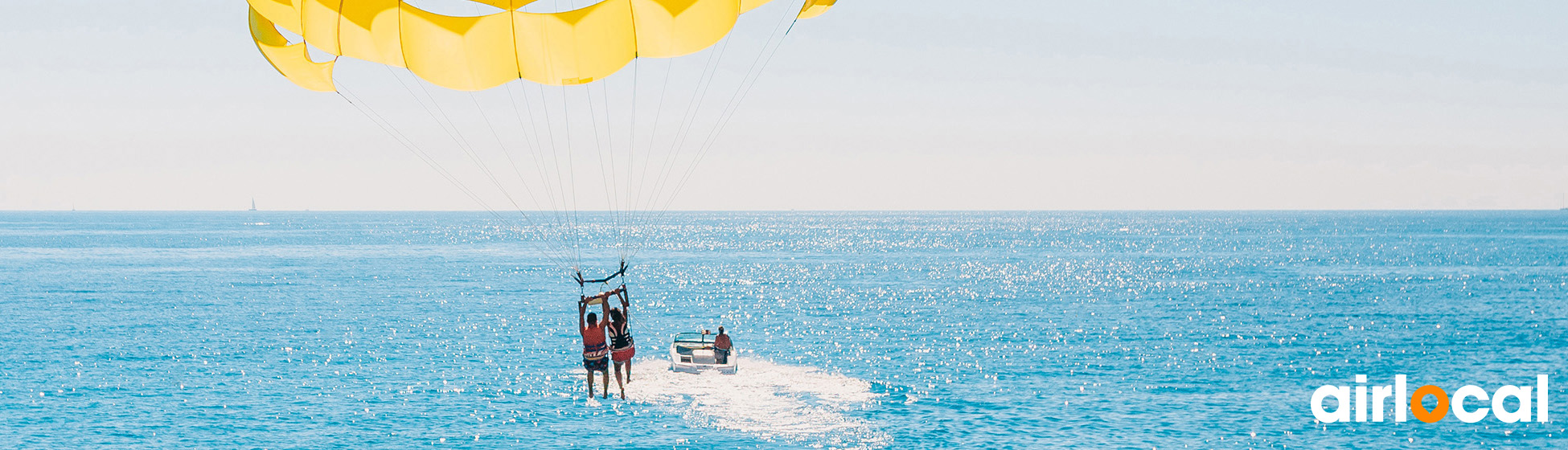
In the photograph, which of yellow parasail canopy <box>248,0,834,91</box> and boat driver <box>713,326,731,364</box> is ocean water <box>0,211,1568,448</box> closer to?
boat driver <box>713,326,731,364</box>

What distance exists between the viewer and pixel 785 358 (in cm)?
4584

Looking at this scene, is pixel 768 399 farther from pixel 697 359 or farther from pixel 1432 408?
pixel 1432 408

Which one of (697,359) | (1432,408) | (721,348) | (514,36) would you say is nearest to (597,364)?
(514,36)

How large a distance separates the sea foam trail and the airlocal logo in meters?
15.3

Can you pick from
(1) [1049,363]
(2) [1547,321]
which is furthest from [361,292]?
Result: (2) [1547,321]

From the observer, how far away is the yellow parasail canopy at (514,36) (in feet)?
41.5

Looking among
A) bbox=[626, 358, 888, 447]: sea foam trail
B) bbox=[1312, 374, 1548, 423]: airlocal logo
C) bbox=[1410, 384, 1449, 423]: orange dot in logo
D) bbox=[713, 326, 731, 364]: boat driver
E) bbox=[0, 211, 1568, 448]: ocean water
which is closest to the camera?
bbox=[626, 358, 888, 447]: sea foam trail

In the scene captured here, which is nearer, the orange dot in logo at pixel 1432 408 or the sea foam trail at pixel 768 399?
the sea foam trail at pixel 768 399

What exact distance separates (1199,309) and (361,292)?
5790cm

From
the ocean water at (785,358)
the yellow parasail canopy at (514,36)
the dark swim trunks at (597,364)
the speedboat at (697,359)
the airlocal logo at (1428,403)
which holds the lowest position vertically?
the airlocal logo at (1428,403)

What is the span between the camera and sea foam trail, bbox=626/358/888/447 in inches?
1266

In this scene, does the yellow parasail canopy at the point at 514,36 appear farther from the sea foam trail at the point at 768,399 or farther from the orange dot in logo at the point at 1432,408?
the orange dot in logo at the point at 1432,408

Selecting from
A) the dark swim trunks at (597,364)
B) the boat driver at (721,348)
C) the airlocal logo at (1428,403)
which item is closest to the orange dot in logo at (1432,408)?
the airlocal logo at (1428,403)

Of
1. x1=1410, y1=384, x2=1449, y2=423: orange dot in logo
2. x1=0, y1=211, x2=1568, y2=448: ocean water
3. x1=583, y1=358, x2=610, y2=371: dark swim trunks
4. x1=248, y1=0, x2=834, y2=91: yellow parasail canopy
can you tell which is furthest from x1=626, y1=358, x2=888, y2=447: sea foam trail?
x1=248, y1=0, x2=834, y2=91: yellow parasail canopy
